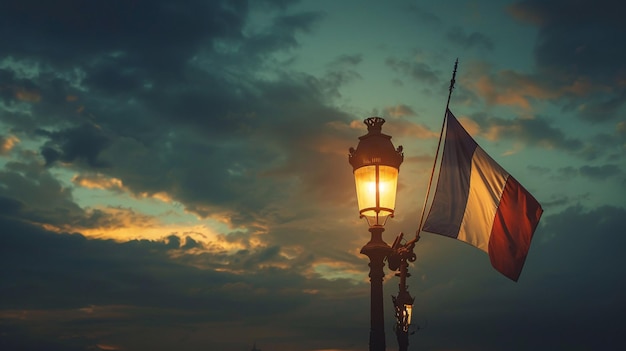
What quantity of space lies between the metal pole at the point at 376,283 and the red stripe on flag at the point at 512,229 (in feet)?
11.3

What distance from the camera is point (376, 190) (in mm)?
9797

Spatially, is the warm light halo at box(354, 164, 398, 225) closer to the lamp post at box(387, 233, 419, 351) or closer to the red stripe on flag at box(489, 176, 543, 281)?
the lamp post at box(387, 233, 419, 351)

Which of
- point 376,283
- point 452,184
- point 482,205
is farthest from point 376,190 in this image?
point 482,205

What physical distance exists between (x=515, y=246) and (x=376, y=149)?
179 inches

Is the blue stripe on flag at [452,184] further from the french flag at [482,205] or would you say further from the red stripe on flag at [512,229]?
the red stripe on flag at [512,229]

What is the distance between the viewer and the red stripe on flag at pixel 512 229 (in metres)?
12.4

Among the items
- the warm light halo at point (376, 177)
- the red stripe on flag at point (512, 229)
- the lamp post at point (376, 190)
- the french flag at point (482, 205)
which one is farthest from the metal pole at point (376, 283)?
the red stripe on flag at point (512, 229)

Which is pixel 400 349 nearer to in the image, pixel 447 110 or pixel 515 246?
pixel 515 246

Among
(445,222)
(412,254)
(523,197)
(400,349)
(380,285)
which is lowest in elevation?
(400,349)

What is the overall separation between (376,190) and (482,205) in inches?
150

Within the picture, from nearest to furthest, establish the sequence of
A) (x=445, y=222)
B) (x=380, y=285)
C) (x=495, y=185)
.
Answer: (x=380, y=285)
(x=445, y=222)
(x=495, y=185)

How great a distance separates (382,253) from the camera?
32.6ft

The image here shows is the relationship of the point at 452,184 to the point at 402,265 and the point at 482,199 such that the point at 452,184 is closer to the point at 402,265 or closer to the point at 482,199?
the point at 482,199

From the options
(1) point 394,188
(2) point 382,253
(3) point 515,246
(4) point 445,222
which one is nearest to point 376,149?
(1) point 394,188
